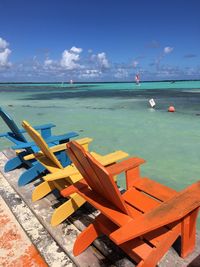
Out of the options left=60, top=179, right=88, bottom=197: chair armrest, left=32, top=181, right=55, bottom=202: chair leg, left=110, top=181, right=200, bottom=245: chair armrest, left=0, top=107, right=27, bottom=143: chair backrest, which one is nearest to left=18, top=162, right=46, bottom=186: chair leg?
left=32, top=181, right=55, bottom=202: chair leg

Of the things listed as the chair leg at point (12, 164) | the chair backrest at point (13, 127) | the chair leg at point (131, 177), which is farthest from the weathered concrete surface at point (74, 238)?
the chair backrest at point (13, 127)

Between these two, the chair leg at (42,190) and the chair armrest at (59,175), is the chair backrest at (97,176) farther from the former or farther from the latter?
the chair leg at (42,190)

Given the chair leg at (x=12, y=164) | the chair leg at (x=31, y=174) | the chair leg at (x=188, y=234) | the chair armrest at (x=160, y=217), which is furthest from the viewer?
the chair leg at (x=12, y=164)

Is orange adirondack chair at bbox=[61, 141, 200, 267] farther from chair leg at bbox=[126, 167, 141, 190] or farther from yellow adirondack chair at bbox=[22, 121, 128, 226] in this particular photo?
yellow adirondack chair at bbox=[22, 121, 128, 226]

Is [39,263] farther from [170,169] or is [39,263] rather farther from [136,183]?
[170,169]

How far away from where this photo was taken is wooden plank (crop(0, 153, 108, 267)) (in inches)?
83.2

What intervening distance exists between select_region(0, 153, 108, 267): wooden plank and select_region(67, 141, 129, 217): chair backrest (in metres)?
0.50

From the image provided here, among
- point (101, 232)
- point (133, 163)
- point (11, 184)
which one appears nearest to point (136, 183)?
point (133, 163)

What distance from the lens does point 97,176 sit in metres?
1.89

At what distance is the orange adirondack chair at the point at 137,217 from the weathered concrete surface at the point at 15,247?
0.41 metres

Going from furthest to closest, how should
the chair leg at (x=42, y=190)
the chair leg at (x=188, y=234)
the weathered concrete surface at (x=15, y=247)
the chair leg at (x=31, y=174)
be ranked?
the chair leg at (x=31, y=174) < the chair leg at (x=42, y=190) < the weathered concrete surface at (x=15, y=247) < the chair leg at (x=188, y=234)

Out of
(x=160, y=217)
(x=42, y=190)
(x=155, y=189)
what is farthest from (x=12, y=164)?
(x=160, y=217)

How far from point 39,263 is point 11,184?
165 cm

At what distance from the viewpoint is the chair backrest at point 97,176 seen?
5.77 feet
